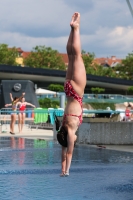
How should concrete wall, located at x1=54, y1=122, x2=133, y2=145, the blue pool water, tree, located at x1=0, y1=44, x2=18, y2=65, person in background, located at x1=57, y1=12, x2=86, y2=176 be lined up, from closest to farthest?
person in background, located at x1=57, y1=12, x2=86, y2=176 → the blue pool water → concrete wall, located at x1=54, y1=122, x2=133, y2=145 → tree, located at x1=0, y1=44, x2=18, y2=65

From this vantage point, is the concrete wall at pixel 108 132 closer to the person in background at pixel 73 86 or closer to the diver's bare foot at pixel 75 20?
the person in background at pixel 73 86

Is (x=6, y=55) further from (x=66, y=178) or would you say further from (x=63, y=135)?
(x=63, y=135)

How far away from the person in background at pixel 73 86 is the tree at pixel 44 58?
117401 millimetres

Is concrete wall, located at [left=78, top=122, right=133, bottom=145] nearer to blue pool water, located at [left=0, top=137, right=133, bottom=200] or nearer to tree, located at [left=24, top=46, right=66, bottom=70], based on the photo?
blue pool water, located at [left=0, top=137, right=133, bottom=200]

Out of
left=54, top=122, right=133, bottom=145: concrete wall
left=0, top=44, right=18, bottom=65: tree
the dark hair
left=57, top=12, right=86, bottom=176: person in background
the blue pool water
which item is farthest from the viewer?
left=0, top=44, right=18, bottom=65: tree

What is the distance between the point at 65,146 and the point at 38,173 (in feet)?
7.72

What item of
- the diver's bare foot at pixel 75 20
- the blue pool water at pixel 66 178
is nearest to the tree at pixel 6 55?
the blue pool water at pixel 66 178

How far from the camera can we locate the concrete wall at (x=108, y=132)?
50.2 feet

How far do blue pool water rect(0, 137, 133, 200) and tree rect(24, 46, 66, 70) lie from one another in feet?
366

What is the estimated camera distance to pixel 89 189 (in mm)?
6762

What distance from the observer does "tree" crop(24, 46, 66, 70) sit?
123375 mm

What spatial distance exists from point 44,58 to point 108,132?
4277 inches

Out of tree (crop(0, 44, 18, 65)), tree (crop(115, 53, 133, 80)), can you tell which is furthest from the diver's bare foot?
tree (crop(115, 53, 133, 80))

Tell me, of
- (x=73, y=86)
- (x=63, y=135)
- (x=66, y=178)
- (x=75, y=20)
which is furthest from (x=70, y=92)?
(x=66, y=178)
